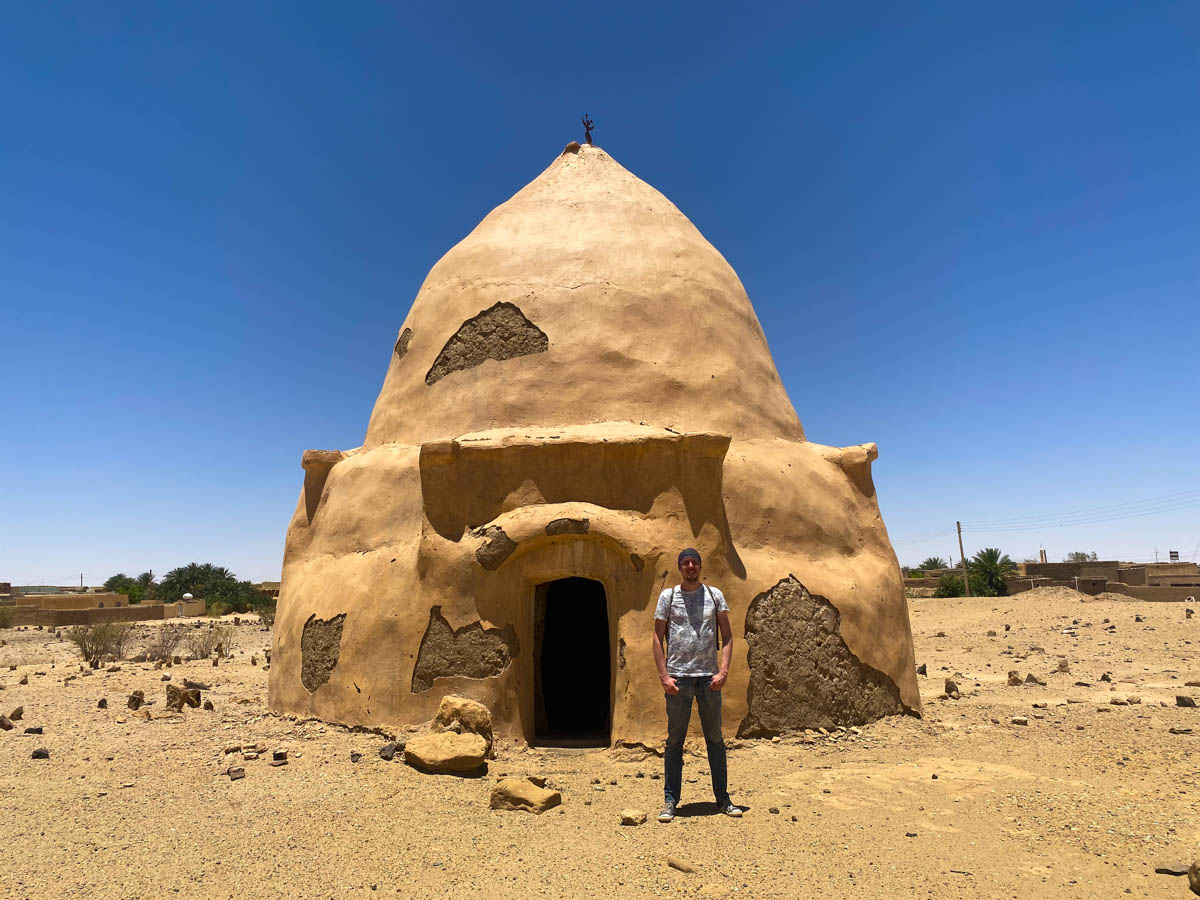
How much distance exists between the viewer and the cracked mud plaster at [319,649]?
6953 mm

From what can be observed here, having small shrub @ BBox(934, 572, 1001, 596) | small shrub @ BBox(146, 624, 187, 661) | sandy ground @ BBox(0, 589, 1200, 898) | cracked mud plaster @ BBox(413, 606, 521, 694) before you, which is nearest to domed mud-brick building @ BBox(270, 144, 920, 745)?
cracked mud plaster @ BBox(413, 606, 521, 694)

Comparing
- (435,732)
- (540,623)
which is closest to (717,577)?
(540,623)

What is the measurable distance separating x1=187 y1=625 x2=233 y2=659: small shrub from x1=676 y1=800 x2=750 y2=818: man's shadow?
12.3 metres

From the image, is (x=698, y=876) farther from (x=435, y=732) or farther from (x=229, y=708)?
(x=229, y=708)

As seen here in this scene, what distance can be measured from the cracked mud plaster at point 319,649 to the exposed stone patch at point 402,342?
2.86 metres

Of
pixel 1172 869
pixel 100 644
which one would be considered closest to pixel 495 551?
pixel 1172 869

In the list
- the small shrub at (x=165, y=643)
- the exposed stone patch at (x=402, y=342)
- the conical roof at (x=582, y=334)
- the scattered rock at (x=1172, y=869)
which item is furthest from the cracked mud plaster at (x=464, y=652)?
the small shrub at (x=165, y=643)

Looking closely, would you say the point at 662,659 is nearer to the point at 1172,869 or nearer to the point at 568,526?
the point at 568,526

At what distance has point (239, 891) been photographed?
11.7 ft

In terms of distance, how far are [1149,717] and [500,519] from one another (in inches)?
251

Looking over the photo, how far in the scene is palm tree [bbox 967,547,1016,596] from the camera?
26.0 m

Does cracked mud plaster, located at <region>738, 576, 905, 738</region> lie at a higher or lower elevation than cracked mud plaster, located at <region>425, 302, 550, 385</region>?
lower

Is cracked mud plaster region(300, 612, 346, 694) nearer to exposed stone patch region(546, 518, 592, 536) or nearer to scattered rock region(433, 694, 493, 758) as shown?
scattered rock region(433, 694, 493, 758)

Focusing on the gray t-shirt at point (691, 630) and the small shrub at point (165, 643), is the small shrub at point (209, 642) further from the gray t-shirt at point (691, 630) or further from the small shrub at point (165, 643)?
the gray t-shirt at point (691, 630)
